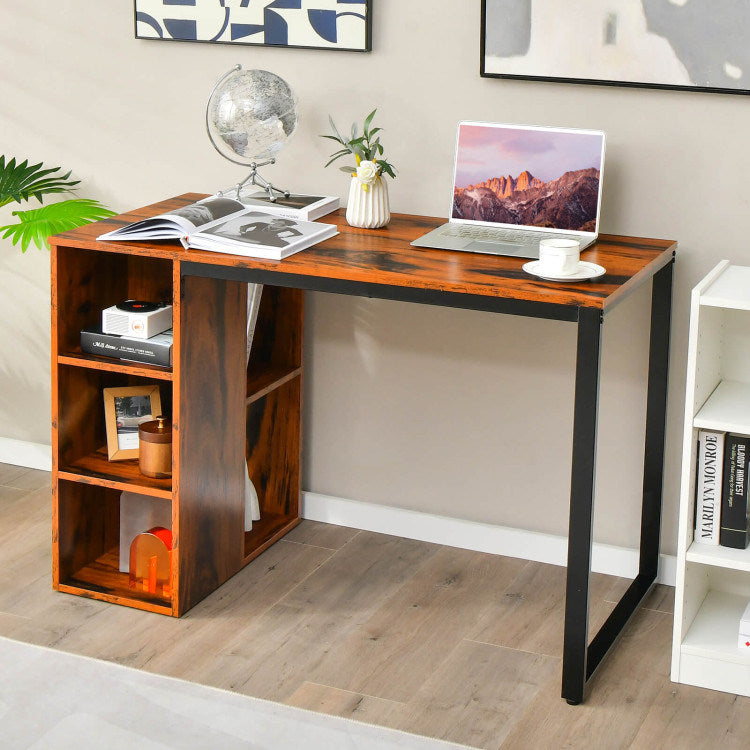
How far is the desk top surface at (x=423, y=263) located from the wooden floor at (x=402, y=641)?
31.7 inches

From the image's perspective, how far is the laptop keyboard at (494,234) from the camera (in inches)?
99.2

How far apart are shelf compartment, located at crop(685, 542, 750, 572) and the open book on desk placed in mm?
1015

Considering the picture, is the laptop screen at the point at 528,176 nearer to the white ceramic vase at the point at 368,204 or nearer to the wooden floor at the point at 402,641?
the white ceramic vase at the point at 368,204

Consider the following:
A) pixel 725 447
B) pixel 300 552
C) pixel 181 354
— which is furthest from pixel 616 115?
pixel 300 552

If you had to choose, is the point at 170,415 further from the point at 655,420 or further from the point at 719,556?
the point at 719,556

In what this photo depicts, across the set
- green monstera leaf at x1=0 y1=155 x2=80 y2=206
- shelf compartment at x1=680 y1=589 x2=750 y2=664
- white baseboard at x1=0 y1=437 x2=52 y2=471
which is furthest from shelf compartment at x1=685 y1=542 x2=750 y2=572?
white baseboard at x1=0 y1=437 x2=52 y2=471

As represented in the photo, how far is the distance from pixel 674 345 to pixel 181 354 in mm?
1124

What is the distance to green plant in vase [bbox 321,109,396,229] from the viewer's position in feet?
8.59

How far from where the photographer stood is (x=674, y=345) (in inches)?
106

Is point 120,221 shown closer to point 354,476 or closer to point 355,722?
point 354,476

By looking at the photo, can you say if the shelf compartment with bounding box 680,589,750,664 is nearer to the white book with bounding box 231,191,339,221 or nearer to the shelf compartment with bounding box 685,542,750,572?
the shelf compartment with bounding box 685,542,750,572

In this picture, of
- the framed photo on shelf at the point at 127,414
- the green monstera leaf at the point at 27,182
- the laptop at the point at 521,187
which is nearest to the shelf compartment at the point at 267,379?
the framed photo on shelf at the point at 127,414

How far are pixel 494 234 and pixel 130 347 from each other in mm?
837

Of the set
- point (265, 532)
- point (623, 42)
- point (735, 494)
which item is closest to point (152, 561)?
point (265, 532)
